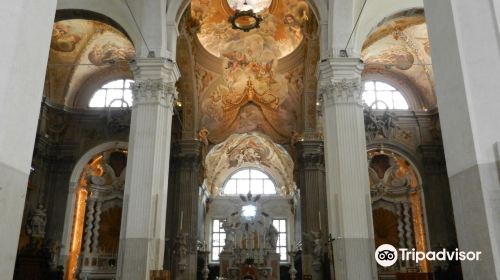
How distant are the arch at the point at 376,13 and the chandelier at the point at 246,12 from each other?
6.19m

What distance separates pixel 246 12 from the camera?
16078 mm

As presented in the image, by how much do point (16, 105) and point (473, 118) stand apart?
11.5 feet

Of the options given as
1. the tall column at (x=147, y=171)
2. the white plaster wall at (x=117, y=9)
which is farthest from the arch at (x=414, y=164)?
the white plaster wall at (x=117, y=9)

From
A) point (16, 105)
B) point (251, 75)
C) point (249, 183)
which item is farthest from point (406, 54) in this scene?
point (16, 105)

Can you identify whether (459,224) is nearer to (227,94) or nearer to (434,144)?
(434,144)

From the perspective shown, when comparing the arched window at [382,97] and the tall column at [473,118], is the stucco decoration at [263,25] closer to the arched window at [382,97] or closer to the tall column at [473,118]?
the arched window at [382,97]

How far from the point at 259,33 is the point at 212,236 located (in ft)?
37.0

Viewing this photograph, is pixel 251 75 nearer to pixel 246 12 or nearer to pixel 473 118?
pixel 246 12

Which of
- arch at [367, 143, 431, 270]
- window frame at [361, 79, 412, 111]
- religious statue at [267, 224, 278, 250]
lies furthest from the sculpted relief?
religious statue at [267, 224, 278, 250]

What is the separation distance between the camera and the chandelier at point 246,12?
637 inches

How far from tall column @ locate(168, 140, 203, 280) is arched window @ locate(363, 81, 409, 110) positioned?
702 centimetres

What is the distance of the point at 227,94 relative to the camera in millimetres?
18984

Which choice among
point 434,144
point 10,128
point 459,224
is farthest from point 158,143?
point 434,144

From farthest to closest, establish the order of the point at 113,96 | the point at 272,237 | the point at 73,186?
the point at 272,237 < the point at 113,96 < the point at 73,186
